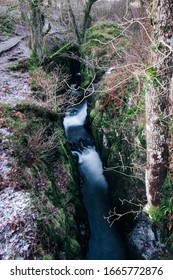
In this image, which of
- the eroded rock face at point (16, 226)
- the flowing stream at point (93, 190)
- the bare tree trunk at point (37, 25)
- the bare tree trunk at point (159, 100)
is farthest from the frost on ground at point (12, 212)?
the bare tree trunk at point (37, 25)

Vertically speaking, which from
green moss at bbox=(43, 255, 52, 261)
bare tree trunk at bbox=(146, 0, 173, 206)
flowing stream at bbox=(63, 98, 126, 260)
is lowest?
flowing stream at bbox=(63, 98, 126, 260)

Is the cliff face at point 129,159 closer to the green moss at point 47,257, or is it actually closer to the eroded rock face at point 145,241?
the eroded rock face at point 145,241

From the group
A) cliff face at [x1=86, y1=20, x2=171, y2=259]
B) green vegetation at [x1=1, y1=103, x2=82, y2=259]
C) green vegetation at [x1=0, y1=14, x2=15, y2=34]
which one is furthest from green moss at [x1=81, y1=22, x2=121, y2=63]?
green vegetation at [x1=0, y1=14, x2=15, y2=34]

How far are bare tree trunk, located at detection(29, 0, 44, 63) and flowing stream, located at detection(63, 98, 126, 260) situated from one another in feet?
11.2

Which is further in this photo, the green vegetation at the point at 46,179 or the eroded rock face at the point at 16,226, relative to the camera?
the green vegetation at the point at 46,179

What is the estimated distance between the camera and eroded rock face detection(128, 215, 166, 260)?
6.91 meters

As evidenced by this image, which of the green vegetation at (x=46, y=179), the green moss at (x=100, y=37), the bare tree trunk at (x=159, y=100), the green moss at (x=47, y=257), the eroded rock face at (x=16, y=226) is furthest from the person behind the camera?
the green moss at (x=100, y=37)

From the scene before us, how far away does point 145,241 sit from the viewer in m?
7.29

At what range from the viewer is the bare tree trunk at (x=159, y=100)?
15.1ft

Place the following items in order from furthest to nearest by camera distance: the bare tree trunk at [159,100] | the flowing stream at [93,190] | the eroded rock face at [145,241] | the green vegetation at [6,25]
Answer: the green vegetation at [6,25] < the flowing stream at [93,190] < the eroded rock face at [145,241] < the bare tree trunk at [159,100]

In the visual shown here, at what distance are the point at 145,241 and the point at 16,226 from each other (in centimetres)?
406

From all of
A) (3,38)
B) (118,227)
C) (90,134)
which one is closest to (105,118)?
(90,134)

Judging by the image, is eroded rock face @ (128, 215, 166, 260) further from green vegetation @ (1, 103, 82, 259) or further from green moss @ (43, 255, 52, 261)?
green moss @ (43, 255, 52, 261)

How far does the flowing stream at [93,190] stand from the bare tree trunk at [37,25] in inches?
135
